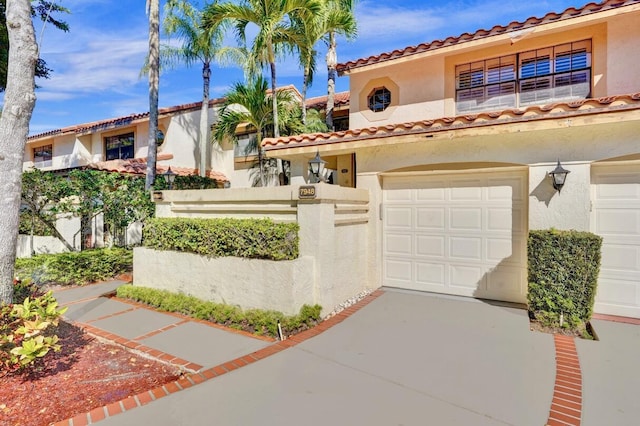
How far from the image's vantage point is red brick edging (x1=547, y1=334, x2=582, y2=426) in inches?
139

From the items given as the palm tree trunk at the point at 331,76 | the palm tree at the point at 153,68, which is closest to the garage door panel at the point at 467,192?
the palm tree trunk at the point at 331,76

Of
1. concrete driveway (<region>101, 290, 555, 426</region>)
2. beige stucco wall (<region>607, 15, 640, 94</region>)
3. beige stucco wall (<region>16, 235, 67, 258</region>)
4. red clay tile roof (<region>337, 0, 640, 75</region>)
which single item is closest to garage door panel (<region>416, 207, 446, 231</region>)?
concrete driveway (<region>101, 290, 555, 426</region>)

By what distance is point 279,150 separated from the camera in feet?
30.2

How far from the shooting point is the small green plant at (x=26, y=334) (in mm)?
4117

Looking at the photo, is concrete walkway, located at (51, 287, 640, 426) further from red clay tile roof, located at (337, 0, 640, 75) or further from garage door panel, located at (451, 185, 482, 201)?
red clay tile roof, located at (337, 0, 640, 75)

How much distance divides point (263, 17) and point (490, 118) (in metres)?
7.07

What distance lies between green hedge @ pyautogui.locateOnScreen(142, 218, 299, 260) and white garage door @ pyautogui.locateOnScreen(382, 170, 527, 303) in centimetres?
319

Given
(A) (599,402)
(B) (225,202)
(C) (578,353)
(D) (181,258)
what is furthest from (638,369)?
(D) (181,258)

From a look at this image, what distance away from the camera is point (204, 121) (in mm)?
17453

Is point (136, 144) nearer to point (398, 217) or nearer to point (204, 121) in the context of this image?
point (204, 121)

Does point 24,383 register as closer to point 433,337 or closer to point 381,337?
point 381,337

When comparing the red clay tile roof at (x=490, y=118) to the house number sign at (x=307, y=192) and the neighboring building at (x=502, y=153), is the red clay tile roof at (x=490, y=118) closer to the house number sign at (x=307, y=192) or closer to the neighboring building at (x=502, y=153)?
the neighboring building at (x=502, y=153)

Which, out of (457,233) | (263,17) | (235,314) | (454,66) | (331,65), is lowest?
(235,314)

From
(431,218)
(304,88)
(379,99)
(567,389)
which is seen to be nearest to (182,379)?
(567,389)
